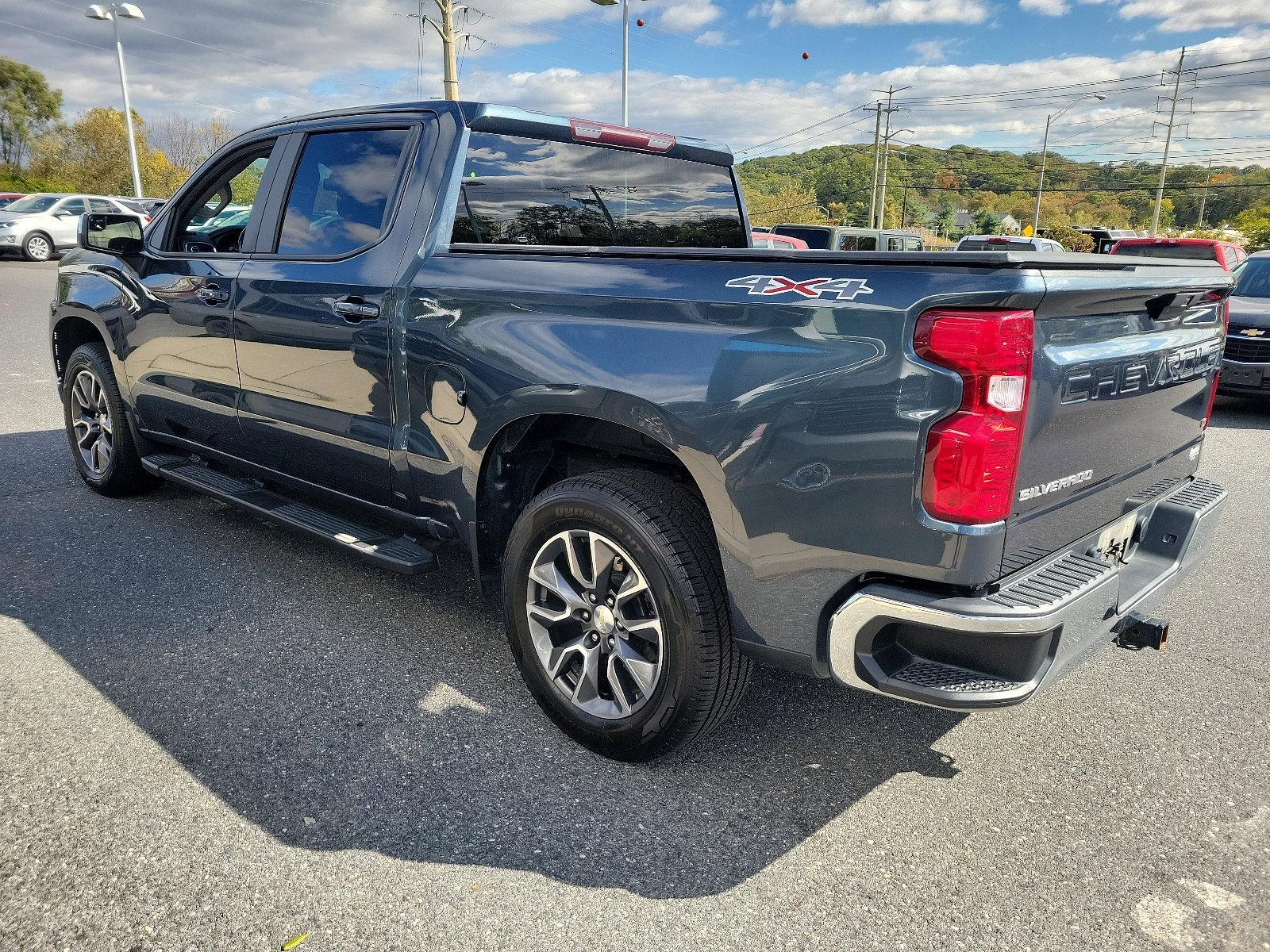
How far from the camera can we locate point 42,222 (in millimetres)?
22875

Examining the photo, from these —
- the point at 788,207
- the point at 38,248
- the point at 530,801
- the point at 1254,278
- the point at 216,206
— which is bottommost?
the point at 530,801

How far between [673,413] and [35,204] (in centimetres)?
2631

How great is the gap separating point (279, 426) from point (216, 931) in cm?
221

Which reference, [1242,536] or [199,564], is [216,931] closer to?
[199,564]

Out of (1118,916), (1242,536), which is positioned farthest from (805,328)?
(1242,536)

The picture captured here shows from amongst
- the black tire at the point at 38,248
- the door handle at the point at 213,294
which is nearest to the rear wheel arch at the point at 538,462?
the door handle at the point at 213,294

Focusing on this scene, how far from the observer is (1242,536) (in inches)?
209

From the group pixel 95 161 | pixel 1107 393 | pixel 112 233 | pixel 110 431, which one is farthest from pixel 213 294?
pixel 95 161

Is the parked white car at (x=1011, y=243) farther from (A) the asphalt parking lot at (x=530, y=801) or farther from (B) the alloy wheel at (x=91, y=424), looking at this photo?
(B) the alloy wheel at (x=91, y=424)

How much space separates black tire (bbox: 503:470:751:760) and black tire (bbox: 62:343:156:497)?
3238 millimetres

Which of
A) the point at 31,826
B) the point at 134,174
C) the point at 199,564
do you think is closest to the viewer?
the point at 31,826

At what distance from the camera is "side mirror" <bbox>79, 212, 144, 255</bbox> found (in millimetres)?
4645

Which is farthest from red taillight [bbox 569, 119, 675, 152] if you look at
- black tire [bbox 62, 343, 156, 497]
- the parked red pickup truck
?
the parked red pickup truck

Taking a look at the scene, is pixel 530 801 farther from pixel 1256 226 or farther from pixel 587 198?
pixel 1256 226
